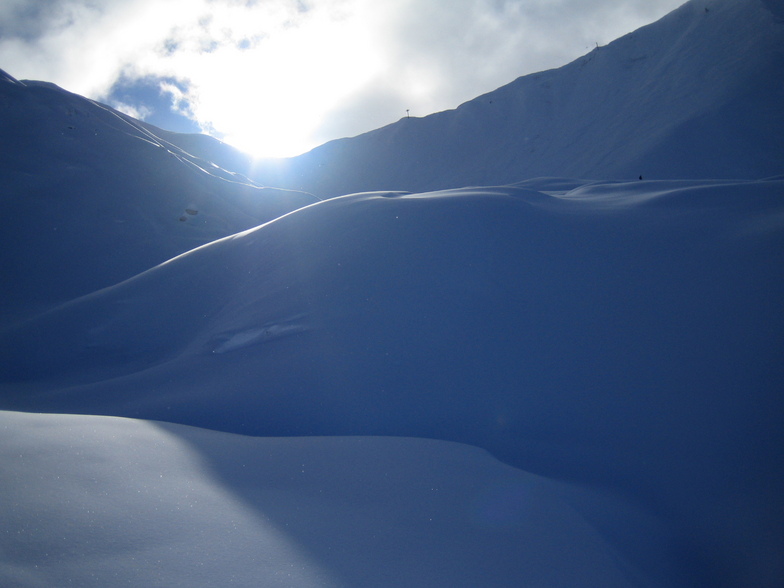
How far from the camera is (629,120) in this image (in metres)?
16.2

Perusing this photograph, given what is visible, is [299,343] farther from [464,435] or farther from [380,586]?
[380,586]

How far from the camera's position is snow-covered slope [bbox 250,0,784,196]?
1250cm

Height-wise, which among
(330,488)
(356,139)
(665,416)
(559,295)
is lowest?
(330,488)

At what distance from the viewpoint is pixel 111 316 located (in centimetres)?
656

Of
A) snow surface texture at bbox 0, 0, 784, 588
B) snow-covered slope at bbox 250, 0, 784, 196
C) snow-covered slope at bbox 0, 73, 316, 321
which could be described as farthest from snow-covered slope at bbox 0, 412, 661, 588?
snow-covered slope at bbox 250, 0, 784, 196

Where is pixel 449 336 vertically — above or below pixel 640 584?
above

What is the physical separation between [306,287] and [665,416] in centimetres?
346

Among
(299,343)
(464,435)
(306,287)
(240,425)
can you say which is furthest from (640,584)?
(306,287)

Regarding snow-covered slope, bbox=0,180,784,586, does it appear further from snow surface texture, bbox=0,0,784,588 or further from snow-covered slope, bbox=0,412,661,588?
snow-covered slope, bbox=0,412,661,588

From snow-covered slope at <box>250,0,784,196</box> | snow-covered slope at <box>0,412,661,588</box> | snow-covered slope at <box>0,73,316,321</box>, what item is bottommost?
snow-covered slope at <box>0,412,661,588</box>

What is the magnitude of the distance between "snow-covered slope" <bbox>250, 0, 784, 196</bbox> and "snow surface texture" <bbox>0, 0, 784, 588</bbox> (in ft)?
27.7

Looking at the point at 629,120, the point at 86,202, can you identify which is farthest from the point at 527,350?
the point at 629,120

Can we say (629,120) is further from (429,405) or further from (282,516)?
(282,516)

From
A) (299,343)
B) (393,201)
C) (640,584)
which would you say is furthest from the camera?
(393,201)
